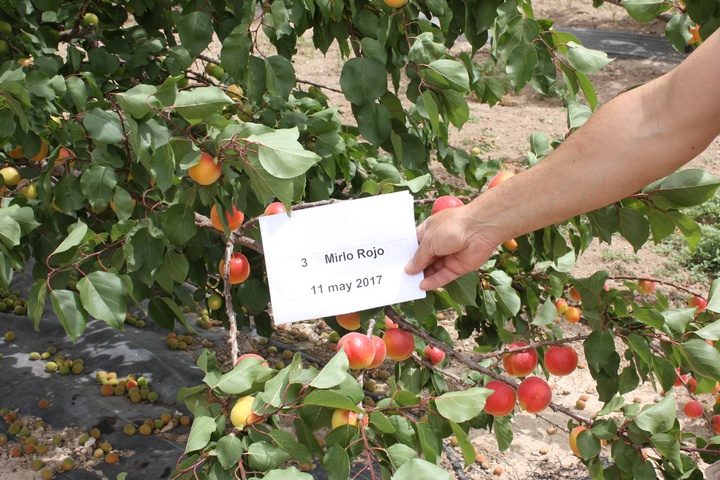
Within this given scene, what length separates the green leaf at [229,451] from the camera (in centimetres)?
105

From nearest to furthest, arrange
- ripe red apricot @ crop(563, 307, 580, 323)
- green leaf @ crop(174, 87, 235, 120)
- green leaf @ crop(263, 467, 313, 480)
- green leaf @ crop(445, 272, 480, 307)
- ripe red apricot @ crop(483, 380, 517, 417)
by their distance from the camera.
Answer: green leaf @ crop(263, 467, 313, 480), green leaf @ crop(174, 87, 235, 120), green leaf @ crop(445, 272, 480, 307), ripe red apricot @ crop(483, 380, 517, 417), ripe red apricot @ crop(563, 307, 580, 323)

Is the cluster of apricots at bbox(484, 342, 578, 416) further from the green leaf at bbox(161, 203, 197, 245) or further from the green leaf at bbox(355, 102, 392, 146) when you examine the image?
the green leaf at bbox(161, 203, 197, 245)

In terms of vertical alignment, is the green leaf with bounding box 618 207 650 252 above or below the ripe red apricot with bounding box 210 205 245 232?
below

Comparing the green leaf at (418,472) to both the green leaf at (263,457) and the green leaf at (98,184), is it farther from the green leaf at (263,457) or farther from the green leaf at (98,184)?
the green leaf at (98,184)

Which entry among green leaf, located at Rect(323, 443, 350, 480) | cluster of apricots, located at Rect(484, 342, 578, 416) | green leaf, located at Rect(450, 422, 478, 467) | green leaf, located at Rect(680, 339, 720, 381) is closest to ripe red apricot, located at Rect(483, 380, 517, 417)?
cluster of apricots, located at Rect(484, 342, 578, 416)

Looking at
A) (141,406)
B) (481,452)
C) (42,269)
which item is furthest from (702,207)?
(42,269)

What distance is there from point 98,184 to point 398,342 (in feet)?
2.55

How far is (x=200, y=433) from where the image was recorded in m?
1.07

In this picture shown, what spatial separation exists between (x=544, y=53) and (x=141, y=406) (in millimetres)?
2279

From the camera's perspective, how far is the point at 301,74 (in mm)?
7570

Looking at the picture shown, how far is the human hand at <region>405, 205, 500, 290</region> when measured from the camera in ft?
4.43

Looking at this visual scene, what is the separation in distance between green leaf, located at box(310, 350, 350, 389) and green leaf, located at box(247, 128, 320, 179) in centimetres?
31

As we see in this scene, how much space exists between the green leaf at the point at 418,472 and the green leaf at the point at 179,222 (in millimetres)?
684

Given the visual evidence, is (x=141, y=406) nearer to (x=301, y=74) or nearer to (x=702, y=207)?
(x=702, y=207)
